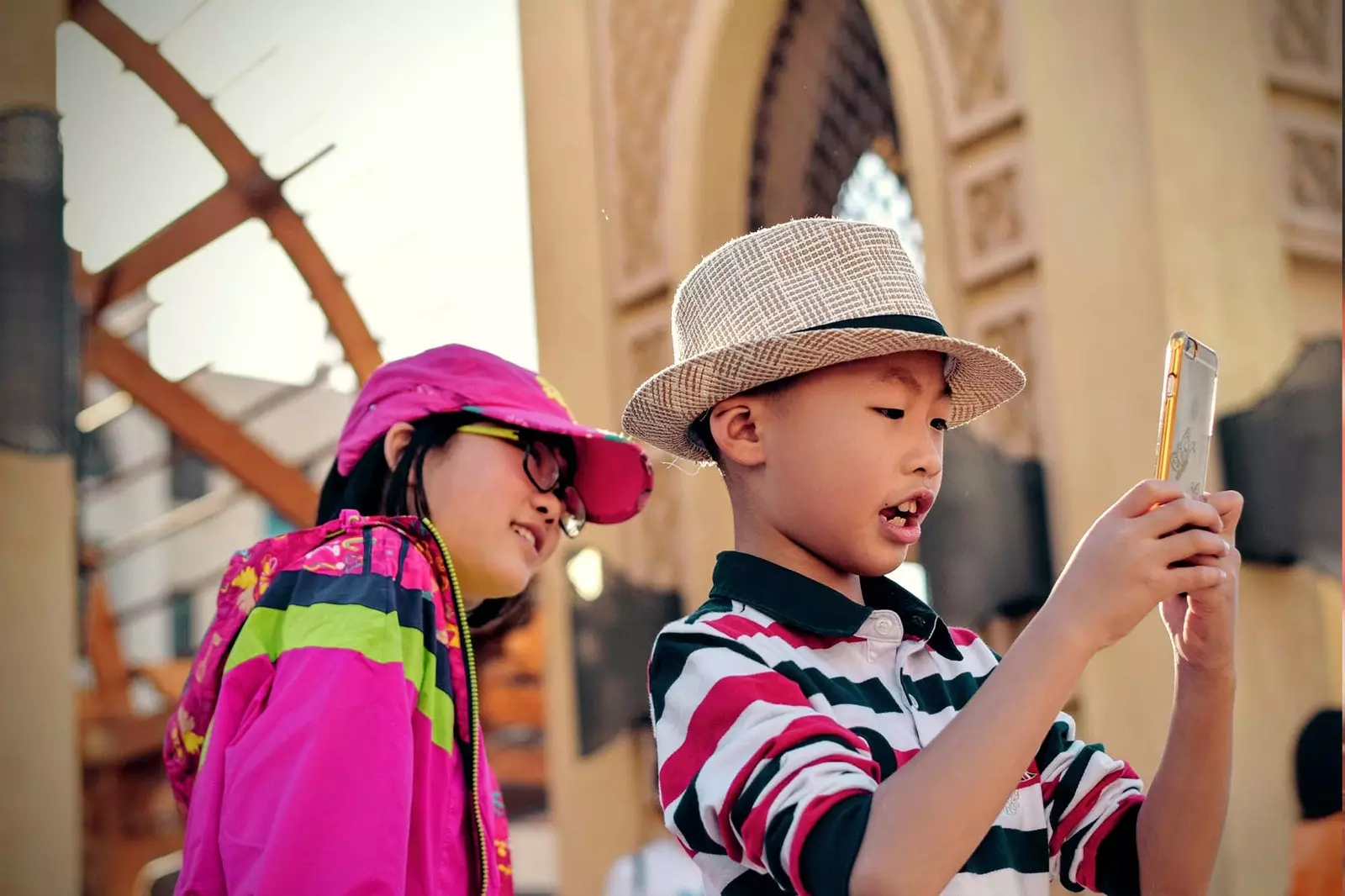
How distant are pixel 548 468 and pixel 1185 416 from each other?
3.17ft

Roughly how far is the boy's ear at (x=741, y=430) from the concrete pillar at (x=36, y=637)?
8.44 feet

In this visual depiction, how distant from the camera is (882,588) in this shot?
1486 mm

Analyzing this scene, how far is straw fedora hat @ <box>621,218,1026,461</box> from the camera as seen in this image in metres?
1.37

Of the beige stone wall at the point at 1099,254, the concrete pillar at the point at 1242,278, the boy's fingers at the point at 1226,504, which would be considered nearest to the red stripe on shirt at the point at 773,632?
the boy's fingers at the point at 1226,504

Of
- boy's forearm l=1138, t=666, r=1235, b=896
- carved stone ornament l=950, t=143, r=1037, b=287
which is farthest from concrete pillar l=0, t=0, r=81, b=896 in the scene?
boy's forearm l=1138, t=666, r=1235, b=896

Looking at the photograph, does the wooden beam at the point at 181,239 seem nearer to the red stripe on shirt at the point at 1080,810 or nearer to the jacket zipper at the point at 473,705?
the jacket zipper at the point at 473,705

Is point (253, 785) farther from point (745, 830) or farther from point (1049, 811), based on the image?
point (1049, 811)

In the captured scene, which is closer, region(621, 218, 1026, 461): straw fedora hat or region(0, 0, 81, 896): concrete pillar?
region(621, 218, 1026, 461): straw fedora hat

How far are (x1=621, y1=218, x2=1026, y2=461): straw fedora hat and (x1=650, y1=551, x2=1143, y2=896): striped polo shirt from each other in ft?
0.59

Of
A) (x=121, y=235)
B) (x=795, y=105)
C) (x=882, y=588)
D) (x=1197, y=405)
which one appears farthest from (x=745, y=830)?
(x=795, y=105)

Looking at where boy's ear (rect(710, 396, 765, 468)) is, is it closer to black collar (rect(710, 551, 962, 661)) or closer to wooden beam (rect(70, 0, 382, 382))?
black collar (rect(710, 551, 962, 661))

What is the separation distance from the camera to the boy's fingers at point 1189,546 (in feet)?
3.82

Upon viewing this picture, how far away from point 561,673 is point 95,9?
1.89m

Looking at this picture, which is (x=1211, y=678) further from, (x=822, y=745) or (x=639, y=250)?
(x=639, y=250)
